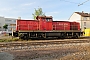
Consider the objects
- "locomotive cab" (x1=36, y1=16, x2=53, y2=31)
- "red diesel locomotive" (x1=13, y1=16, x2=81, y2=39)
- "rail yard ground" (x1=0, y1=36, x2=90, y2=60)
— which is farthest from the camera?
"locomotive cab" (x1=36, y1=16, x2=53, y2=31)

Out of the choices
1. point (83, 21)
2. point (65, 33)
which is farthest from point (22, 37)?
point (83, 21)

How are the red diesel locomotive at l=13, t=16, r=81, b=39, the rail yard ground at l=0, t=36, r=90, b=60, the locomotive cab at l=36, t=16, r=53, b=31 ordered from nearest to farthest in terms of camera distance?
the rail yard ground at l=0, t=36, r=90, b=60 → the red diesel locomotive at l=13, t=16, r=81, b=39 → the locomotive cab at l=36, t=16, r=53, b=31

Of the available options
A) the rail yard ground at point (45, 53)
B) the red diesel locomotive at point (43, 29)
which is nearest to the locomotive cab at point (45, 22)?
the red diesel locomotive at point (43, 29)

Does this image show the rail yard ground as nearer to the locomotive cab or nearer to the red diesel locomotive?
the red diesel locomotive

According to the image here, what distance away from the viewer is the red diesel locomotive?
18422 millimetres

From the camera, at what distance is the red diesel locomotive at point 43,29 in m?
18.4

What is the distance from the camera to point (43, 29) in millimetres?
19469

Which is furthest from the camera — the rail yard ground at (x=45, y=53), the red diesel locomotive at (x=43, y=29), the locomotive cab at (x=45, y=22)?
the locomotive cab at (x=45, y=22)

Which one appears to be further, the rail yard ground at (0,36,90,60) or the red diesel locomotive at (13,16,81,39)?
the red diesel locomotive at (13,16,81,39)

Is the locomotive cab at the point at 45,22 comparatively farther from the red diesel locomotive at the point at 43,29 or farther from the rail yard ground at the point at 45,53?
the rail yard ground at the point at 45,53

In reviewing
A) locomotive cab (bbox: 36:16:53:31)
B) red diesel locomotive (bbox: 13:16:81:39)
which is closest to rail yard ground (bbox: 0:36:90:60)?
red diesel locomotive (bbox: 13:16:81:39)

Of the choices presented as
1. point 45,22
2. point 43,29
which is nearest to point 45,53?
point 43,29

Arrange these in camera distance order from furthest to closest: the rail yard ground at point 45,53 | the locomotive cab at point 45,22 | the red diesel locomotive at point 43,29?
the locomotive cab at point 45,22 < the red diesel locomotive at point 43,29 < the rail yard ground at point 45,53

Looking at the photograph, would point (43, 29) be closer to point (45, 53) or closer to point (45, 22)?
point (45, 22)
